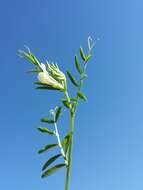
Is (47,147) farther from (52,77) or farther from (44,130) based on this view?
(52,77)

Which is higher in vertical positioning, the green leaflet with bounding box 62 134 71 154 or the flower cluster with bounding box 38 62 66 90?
the flower cluster with bounding box 38 62 66 90

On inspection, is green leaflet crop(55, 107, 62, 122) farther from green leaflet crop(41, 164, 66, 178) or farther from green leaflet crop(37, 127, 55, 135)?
green leaflet crop(41, 164, 66, 178)

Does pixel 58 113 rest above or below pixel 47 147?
above

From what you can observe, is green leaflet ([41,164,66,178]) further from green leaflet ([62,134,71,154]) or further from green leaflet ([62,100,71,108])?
green leaflet ([62,100,71,108])

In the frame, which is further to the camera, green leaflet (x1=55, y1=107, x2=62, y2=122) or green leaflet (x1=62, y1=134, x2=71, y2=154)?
green leaflet (x1=55, y1=107, x2=62, y2=122)

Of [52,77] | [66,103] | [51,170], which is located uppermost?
[52,77]

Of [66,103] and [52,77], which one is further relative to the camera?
[52,77]

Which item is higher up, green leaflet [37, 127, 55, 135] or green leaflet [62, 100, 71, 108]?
green leaflet [62, 100, 71, 108]

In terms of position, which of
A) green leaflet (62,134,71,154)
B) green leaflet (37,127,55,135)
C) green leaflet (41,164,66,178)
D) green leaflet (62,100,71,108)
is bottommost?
green leaflet (41,164,66,178)

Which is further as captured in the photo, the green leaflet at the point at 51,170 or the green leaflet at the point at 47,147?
the green leaflet at the point at 47,147

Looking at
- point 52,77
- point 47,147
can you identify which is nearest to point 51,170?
point 47,147

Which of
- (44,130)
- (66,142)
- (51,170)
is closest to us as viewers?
(66,142)

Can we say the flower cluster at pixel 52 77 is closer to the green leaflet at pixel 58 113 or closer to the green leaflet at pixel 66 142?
the green leaflet at pixel 58 113
